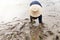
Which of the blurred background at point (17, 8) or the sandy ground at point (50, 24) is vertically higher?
the blurred background at point (17, 8)

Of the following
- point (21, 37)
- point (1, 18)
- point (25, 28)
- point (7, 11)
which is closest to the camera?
point (21, 37)

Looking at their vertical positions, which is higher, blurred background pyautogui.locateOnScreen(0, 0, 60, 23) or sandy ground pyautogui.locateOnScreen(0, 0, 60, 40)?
blurred background pyautogui.locateOnScreen(0, 0, 60, 23)

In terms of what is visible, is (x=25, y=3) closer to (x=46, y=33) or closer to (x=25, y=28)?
(x=25, y=28)

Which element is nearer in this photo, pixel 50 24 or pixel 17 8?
pixel 50 24

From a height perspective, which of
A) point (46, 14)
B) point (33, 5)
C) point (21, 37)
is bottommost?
point (21, 37)

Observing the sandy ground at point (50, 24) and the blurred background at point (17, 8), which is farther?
the blurred background at point (17, 8)

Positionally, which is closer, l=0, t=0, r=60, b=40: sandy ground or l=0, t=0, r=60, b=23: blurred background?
l=0, t=0, r=60, b=40: sandy ground

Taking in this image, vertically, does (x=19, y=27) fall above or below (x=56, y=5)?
below

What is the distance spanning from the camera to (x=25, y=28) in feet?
7.33

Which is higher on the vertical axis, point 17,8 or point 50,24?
point 17,8

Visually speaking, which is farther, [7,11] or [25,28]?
[7,11]

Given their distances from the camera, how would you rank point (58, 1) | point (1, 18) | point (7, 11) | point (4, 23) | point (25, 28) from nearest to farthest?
point (25, 28) → point (4, 23) → point (1, 18) → point (7, 11) → point (58, 1)

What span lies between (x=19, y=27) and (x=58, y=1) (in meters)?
1.28

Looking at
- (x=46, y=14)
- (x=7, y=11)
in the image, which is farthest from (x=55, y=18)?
(x=7, y=11)
